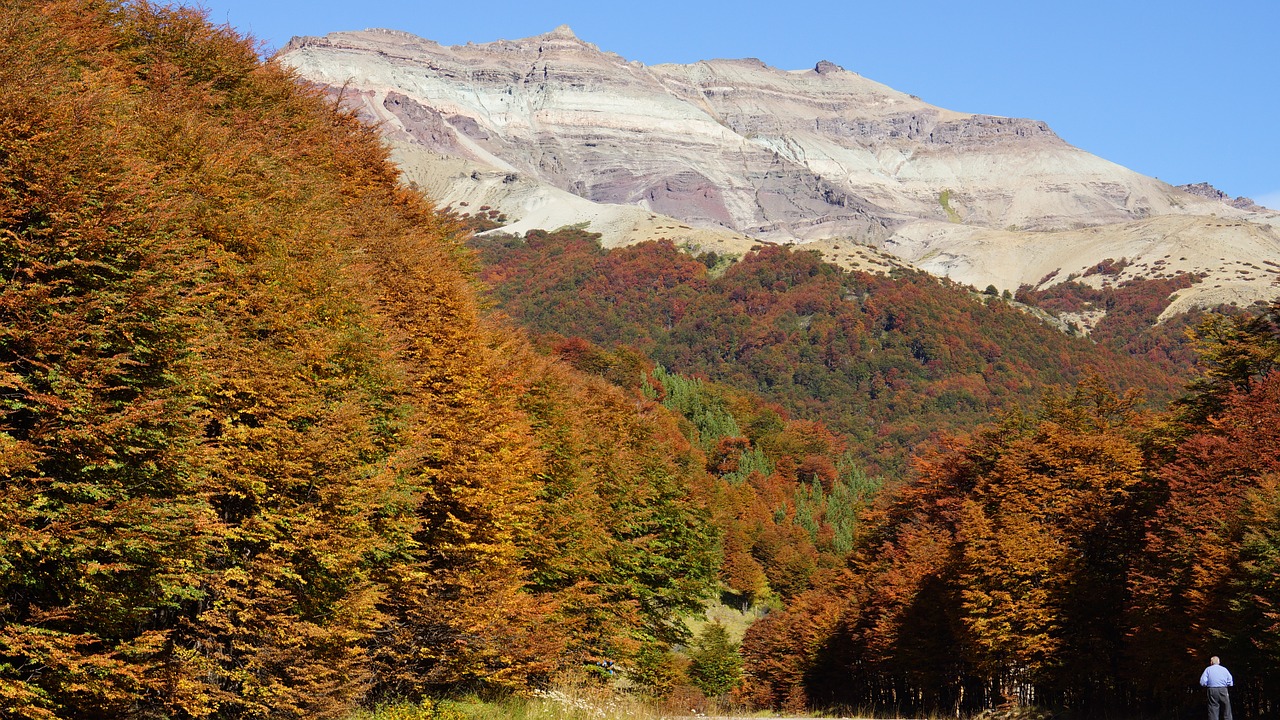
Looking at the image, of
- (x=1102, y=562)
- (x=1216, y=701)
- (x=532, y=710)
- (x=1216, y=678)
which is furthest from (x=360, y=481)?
(x=1102, y=562)

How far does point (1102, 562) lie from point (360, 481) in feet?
117

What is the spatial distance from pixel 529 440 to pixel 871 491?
422 ft

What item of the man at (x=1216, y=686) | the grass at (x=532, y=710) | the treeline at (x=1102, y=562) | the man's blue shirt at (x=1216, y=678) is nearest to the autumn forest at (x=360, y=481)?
the treeline at (x=1102, y=562)

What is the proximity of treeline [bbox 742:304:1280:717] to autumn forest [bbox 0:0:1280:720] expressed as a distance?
204 mm

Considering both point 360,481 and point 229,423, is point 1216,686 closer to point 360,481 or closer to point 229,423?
point 360,481

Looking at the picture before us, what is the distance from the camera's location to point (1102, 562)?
1839 inches

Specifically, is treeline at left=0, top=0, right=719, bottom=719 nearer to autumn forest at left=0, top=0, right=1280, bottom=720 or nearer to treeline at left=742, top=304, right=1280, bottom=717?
autumn forest at left=0, top=0, right=1280, bottom=720

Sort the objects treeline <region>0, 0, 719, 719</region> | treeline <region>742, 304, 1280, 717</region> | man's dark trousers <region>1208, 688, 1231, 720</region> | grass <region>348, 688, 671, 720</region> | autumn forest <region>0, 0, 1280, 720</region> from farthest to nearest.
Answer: treeline <region>742, 304, 1280, 717</region>, man's dark trousers <region>1208, 688, 1231, 720</region>, grass <region>348, 688, 671, 720</region>, autumn forest <region>0, 0, 1280, 720</region>, treeline <region>0, 0, 719, 719</region>

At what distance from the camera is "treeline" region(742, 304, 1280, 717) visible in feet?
114

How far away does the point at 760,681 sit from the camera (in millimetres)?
86875

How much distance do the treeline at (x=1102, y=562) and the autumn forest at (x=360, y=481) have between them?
8.0 inches

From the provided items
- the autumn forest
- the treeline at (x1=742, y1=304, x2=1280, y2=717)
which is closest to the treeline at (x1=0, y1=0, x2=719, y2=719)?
the autumn forest

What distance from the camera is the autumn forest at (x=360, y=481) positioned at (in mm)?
14977

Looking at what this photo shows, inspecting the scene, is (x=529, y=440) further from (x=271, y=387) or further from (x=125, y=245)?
(x=125, y=245)
